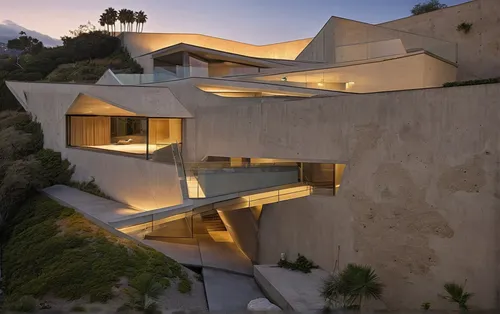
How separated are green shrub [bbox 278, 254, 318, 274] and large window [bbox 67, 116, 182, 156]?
18.4ft

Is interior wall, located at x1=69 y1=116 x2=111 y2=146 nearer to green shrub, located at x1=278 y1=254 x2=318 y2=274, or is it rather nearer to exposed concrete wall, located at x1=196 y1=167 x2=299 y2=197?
exposed concrete wall, located at x1=196 y1=167 x2=299 y2=197

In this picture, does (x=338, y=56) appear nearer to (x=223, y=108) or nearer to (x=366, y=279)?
(x=223, y=108)

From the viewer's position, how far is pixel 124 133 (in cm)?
2097

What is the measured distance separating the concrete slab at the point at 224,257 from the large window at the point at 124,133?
13.0ft

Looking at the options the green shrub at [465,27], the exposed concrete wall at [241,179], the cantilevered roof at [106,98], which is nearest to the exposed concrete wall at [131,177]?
the cantilevered roof at [106,98]

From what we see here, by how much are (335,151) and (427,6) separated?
22834 millimetres

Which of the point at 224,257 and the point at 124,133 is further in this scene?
the point at 124,133

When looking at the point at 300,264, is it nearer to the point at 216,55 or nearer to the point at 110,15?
the point at 216,55

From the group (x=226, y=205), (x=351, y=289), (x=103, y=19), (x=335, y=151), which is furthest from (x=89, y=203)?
(x=103, y=19)

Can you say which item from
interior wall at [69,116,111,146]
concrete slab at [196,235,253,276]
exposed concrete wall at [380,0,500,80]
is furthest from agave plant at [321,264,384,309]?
interior wall at [69,116,111,146]

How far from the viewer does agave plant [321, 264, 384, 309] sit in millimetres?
8234

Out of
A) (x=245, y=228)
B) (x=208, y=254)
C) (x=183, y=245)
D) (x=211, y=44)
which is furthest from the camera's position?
(x=211, y=44)

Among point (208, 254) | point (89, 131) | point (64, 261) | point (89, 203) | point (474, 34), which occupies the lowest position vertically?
point (208, 254)

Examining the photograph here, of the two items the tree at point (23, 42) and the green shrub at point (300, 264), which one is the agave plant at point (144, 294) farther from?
the tree at point (23, 42)
